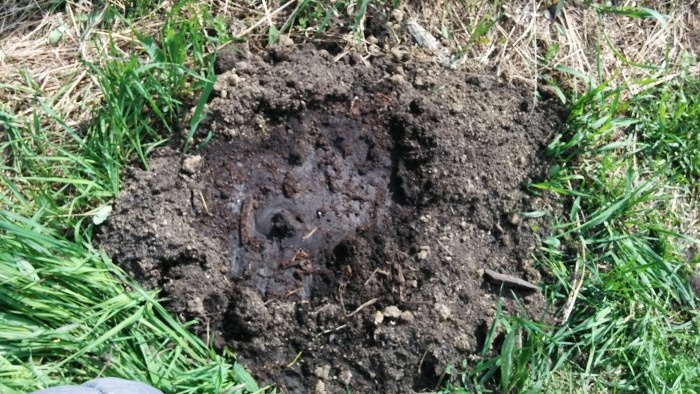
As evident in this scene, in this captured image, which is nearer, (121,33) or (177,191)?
(177,191)

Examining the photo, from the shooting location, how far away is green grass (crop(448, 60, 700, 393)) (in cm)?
242

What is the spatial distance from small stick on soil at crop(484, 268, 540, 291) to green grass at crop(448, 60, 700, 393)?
11 cm

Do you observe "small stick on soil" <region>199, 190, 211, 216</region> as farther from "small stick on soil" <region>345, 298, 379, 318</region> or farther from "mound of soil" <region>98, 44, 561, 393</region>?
"small stick on soil" <region>345, 298, 379, 318</region>

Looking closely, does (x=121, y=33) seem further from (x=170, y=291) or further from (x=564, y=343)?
(x=564, y=343)

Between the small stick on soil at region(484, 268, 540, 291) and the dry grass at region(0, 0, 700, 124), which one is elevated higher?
the dry grass at region(0, 0, 700, 124)

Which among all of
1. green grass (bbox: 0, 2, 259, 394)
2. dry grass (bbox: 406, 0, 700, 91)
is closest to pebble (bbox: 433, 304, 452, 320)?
green grass (bbox: 0, 2, 259, 394)

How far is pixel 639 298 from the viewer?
2518mm

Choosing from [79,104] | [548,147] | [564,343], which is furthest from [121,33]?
[564,343]

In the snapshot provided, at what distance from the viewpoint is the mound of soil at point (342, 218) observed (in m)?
2.29

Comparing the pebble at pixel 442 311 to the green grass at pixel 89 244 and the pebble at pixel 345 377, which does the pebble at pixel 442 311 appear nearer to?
the pebble at pixel 345 377

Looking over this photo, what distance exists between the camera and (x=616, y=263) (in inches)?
101

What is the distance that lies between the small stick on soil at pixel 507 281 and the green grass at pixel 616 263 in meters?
0.11

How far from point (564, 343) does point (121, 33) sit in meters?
2.00

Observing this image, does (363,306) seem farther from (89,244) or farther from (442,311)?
(89,244)
